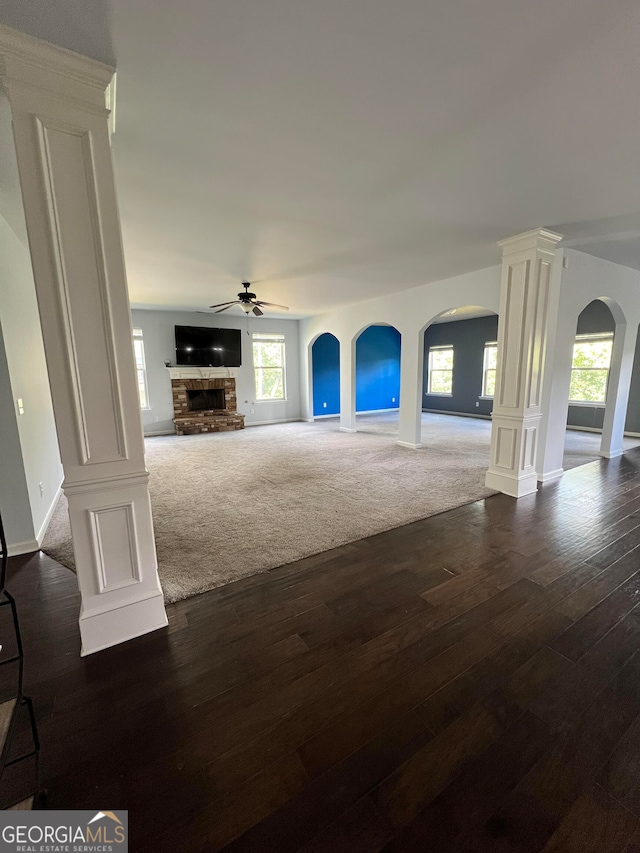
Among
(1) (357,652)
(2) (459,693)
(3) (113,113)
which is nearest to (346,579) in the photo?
(1) (357,652)

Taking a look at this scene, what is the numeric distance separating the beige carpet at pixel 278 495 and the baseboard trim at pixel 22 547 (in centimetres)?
10

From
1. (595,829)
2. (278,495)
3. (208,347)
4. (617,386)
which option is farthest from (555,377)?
(208,347)

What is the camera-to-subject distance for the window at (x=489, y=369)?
28.9ft

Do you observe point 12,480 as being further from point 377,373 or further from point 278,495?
point 377,373

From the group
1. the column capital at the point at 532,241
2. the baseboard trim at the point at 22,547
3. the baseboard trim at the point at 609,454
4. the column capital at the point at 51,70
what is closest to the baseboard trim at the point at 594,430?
the baseboard trim at the point at 609,454

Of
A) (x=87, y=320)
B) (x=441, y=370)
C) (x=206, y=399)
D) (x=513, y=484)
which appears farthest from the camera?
(x=441, y=370)

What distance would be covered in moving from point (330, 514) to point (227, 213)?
9.25 feet

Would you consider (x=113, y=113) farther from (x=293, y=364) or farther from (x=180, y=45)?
(x=293, y=364)

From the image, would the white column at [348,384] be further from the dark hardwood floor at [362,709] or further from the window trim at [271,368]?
the dark hardwood floor at [362,709]

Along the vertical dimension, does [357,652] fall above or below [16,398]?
below

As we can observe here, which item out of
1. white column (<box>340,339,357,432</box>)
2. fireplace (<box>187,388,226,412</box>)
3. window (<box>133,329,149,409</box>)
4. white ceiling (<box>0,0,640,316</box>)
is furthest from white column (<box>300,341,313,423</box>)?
white ceiling (<box>0,0,640,316</box>)

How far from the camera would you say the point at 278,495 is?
3953 millimetres

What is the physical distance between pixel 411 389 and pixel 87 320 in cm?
519

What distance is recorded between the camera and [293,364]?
9.16m
